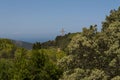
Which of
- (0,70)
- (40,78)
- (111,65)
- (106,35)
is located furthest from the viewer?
(0,70)

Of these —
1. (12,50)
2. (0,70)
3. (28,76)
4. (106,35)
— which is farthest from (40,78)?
(12,50)

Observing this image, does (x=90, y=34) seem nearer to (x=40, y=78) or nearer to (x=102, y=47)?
(x=102, y=47)

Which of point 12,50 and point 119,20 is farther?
point 12,50

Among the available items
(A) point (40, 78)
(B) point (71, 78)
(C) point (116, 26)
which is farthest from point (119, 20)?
(A) point (40, 78)

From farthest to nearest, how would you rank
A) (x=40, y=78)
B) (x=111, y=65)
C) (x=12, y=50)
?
(x=12, y=50), (x=40, y=78), (x=111, y=65)

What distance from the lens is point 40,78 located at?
4097 cm

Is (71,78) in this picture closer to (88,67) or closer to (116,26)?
(88,67)

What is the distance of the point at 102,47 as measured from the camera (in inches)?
984

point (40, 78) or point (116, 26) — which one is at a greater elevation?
point (116, 26)

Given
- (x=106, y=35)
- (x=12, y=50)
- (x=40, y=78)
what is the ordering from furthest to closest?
1. (x=12, y=50)
2. (x=40, y=78)
3. (x=106, y=35)

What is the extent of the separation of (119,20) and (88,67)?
4110 mm

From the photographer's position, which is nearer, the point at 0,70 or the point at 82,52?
the point at 82,52

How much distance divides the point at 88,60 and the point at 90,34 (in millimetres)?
1677

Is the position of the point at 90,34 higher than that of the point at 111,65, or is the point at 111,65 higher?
the point at 90,34
